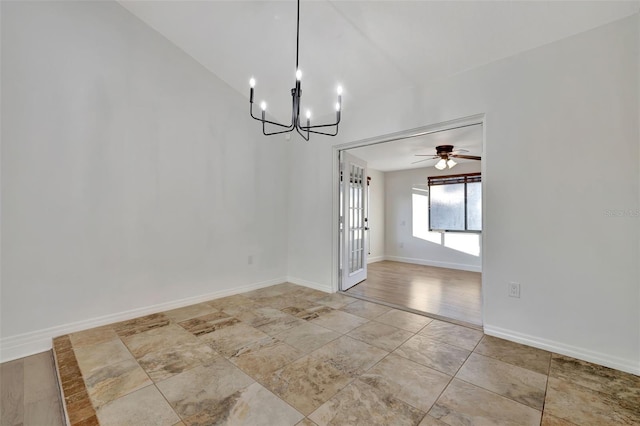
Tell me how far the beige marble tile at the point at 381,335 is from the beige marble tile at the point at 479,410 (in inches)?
24.8

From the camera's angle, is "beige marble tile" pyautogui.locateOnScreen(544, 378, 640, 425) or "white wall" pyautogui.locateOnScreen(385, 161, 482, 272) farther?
"white wall" pyautogui.locateOnScreen(385, 161, 482, 272)

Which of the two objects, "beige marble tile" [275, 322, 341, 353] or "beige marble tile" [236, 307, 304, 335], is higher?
"beige marble tile" [236, 307, 304, 335]

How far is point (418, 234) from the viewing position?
6.47 m

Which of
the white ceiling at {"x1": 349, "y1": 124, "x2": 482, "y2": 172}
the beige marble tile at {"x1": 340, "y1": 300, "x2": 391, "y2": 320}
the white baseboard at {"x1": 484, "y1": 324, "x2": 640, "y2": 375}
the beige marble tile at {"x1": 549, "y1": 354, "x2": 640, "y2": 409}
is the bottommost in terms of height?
the beige marble tile at {"x1": 549, "y1": 354, "x2": 640, "y2": 409}

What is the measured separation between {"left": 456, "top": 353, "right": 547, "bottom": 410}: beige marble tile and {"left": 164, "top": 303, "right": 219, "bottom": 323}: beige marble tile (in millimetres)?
2581

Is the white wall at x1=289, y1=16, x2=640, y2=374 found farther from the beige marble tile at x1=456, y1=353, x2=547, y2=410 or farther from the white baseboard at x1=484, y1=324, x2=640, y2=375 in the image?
the beige marble tile at x1=456, y1=353, x2=547, y2=410

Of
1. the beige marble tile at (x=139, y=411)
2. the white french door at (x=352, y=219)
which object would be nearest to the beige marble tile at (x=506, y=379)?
the beige marble tile at (x=139, y=411)

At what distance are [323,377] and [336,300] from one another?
5.44ft

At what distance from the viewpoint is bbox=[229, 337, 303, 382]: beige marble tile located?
1.94 m

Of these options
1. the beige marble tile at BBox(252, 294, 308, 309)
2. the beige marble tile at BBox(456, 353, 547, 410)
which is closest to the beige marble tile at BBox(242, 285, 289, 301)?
the beige marble tile at BBox(252, 294, 308, 309)

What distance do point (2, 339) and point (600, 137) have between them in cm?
501

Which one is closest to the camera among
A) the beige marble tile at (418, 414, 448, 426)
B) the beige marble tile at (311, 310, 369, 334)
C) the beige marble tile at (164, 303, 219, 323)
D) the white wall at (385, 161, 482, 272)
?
the beige marble tile at (418, 414, 448, 426)

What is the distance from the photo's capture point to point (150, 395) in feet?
5.43

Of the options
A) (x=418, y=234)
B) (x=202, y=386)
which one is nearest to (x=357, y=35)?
(x=202, y=386)
